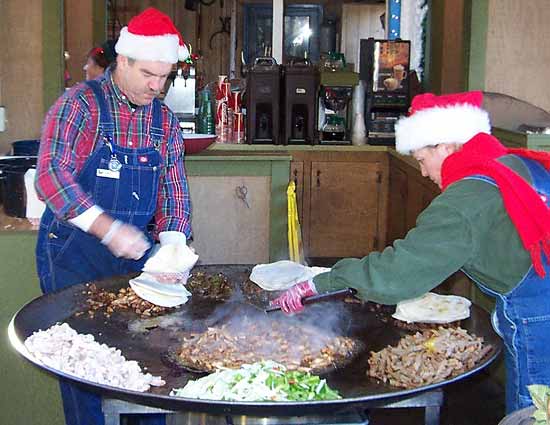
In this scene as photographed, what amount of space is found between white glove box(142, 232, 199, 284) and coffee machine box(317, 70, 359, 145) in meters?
4.44

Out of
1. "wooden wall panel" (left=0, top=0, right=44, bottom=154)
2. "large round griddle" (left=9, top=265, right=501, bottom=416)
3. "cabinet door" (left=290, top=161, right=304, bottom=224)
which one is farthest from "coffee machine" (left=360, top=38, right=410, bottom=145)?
"large round griddle" (left=9, top=265, right=501, bottom=416)

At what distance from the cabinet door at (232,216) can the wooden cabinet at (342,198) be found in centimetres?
208

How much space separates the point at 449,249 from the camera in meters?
2.46

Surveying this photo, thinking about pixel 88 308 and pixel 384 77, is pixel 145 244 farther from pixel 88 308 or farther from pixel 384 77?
pixel 384 77

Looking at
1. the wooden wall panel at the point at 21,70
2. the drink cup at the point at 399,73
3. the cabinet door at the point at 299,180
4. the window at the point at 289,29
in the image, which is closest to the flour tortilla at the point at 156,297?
the wooden wall panel at the point at 21,70

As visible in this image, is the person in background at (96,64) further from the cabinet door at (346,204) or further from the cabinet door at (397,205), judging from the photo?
the cabinet door at (397,205)

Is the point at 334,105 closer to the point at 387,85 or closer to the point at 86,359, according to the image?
the point at 387,85

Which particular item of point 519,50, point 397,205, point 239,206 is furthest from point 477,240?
point 397,205

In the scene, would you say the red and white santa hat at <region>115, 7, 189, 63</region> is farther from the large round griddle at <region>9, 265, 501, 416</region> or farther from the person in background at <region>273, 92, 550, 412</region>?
the person in background at <region>273, 92, 550, 412</region>

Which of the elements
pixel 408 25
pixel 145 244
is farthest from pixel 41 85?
pixel 408 25

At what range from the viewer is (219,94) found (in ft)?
25.2

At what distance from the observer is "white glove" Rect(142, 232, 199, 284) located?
3.07 m

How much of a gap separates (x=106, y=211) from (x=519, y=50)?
3552 mm

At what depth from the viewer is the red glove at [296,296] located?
9.09 feet
